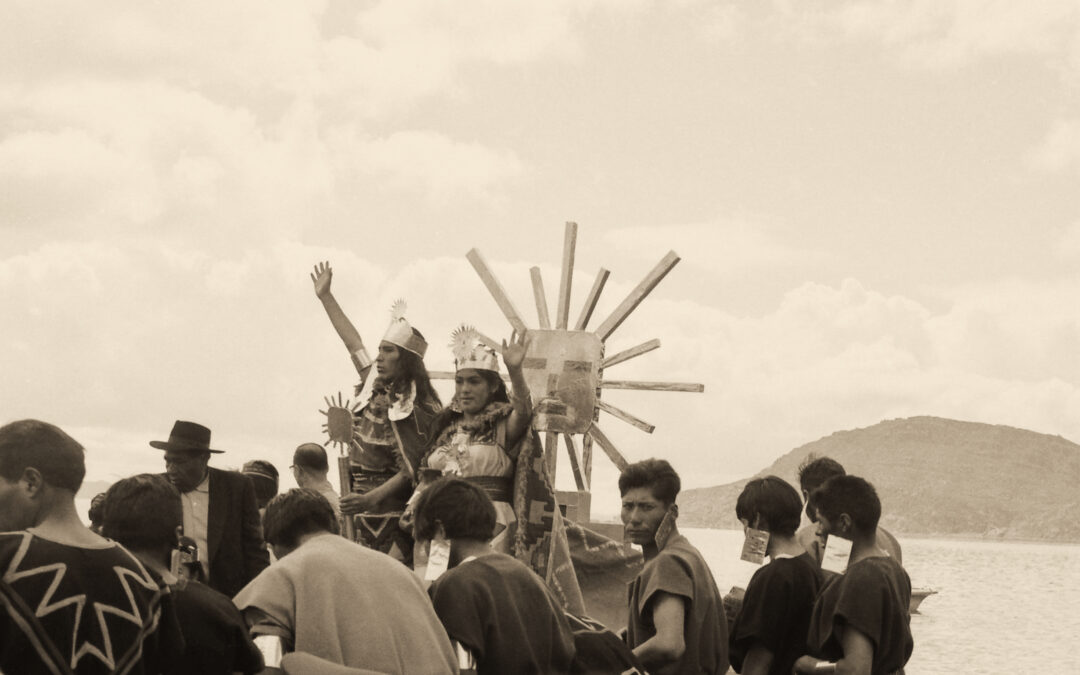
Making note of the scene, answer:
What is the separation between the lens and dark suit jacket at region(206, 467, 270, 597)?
6984mm

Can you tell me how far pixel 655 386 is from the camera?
2206cm

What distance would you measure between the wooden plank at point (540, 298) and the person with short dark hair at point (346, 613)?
1700 cm

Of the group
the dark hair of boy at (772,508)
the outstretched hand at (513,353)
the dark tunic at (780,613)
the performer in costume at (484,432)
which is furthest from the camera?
the performer in costume at (484,432)

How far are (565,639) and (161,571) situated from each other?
1374mm

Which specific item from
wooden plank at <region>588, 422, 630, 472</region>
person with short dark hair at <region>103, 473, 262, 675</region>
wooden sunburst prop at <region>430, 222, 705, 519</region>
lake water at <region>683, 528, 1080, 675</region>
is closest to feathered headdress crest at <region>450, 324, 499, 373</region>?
person with short dark hair at <region>103, 473, 262, 675</region>

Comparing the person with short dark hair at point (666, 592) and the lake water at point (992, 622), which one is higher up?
the person with short dark hair at point (666, 592)

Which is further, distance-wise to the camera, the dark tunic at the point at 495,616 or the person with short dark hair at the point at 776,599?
the person with short dark hair at the point at 776,599

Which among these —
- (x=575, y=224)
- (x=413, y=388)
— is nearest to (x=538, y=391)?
(x=575, y=224)

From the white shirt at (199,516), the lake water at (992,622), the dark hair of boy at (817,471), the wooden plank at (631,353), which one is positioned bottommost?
the lake water at (992,622)

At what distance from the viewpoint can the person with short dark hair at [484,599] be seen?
498 cm

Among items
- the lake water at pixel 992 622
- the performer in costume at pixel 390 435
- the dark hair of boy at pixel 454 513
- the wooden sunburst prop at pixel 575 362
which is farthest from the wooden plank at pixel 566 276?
the dark hair of boy at pixel 454 513

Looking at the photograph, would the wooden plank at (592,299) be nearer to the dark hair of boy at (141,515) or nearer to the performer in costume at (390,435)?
the performer in costume at (390,435)

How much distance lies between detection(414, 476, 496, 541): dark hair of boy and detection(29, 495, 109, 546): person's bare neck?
119cm

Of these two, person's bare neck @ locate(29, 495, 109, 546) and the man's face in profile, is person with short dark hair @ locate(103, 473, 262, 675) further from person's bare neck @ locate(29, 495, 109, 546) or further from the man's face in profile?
the man's face in profile
